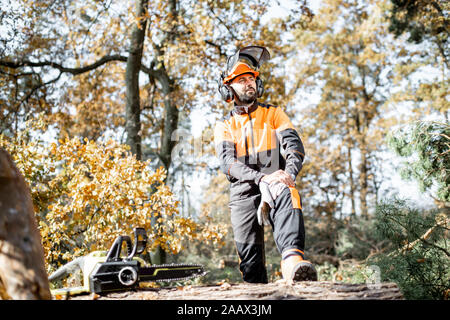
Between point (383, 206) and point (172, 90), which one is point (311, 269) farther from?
point (172, 90)

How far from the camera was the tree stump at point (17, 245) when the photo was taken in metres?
1.90

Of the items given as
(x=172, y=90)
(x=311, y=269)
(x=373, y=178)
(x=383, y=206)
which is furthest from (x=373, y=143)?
(x=311, y=269)

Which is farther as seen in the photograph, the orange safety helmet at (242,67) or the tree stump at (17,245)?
the orange safety helmet at (242,67)

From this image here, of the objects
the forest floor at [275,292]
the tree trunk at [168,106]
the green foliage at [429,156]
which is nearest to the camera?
the forest floor at [275,292]

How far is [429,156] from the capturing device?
455 cm

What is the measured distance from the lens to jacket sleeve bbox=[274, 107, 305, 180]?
323 cm

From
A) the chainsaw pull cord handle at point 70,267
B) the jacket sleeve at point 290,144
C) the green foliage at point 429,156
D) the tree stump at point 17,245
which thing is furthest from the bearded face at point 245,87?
the green foliage at point 429,156

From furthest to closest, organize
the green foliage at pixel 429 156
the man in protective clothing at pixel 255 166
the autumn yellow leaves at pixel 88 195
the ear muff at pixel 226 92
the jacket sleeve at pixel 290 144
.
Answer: the autumn yellow leaves at pixel 88 195 < the green foliage at pixel 429 156 < the ear muff at pixel 226 92 < the jacket sleeve at pixel 290 144 < the man in protective clothing at pixel 255 166

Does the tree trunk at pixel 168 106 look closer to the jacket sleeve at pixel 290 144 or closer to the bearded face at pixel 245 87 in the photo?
the bearded face at pixel 245 87

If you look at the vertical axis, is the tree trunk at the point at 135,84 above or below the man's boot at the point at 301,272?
above

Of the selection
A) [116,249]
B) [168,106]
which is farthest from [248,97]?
[168,106]

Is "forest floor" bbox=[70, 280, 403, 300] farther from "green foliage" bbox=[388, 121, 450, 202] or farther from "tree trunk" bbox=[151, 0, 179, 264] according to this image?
"tree trunk" bbox=[151, 0, 179, 264]

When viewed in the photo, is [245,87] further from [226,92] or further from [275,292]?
[275,292]

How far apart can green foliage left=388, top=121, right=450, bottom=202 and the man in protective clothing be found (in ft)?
6.80
